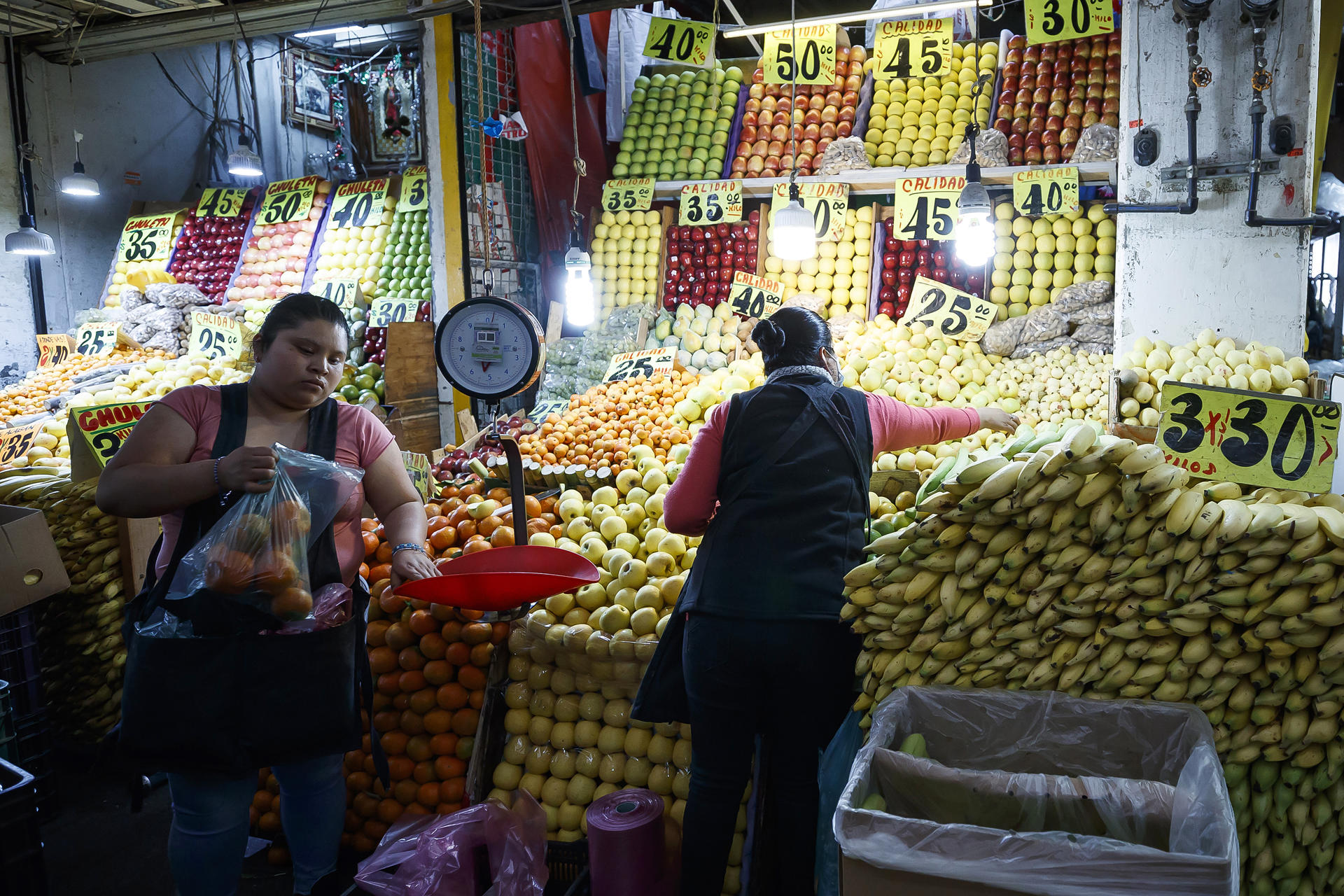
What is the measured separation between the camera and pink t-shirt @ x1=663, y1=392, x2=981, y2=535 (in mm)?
→ 2092

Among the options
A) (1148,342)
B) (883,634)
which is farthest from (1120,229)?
(883,634)

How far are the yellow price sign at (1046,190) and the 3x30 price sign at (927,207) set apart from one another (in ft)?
1.01

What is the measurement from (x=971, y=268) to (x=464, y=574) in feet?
12.3

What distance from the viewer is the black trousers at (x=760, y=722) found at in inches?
76.5

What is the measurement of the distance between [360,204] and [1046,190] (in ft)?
16.8

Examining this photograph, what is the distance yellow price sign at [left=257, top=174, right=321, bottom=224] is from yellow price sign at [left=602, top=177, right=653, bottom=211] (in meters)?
3.11

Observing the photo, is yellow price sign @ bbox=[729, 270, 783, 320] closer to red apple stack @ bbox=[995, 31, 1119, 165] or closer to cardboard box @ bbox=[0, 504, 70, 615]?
red apple stack @ bbox=[995, 31, 1119, 165]

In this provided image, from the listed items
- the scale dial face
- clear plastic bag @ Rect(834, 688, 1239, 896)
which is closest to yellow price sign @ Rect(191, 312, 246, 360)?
the scale dial face

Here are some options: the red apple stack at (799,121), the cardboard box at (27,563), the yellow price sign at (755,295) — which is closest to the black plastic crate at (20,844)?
the cardboard box at (27,563)

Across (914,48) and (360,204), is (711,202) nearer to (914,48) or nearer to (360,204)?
(914,48)

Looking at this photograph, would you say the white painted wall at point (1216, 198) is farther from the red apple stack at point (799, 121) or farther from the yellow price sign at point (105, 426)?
the yellow price sign at point (105, 426)

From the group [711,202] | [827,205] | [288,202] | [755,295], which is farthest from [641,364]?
[288,202]

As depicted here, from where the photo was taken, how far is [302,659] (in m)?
1.98

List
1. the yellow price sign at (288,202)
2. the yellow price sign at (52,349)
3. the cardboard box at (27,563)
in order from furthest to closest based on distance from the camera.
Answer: the yellow price sign at (288,202)
the yellow price sign at (52,349)
the cardboard box at (27,563)
